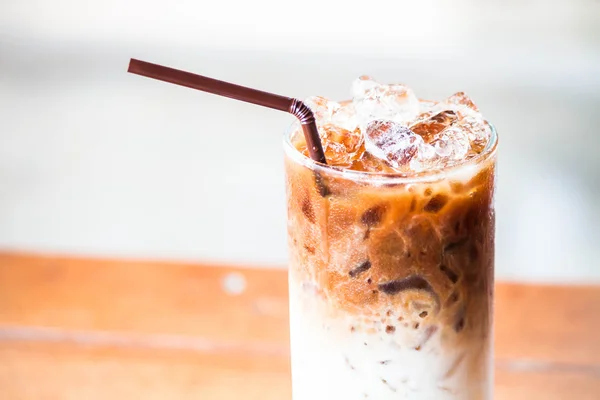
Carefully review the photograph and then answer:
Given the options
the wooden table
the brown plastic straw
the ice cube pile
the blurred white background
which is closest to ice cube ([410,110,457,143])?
the ice cube pile

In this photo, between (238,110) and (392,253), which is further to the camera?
(238,110)

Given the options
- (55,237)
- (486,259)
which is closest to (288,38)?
(55,237)

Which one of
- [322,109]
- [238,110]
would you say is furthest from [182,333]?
[238,110]

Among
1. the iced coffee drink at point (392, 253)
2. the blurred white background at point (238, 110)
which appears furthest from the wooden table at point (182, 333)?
the blurred white background at point (238, 110)

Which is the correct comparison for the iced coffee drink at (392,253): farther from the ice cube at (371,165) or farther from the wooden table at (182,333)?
the wooden table at (182,333)

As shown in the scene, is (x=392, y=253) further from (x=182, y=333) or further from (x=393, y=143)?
(x=182, y=333)
